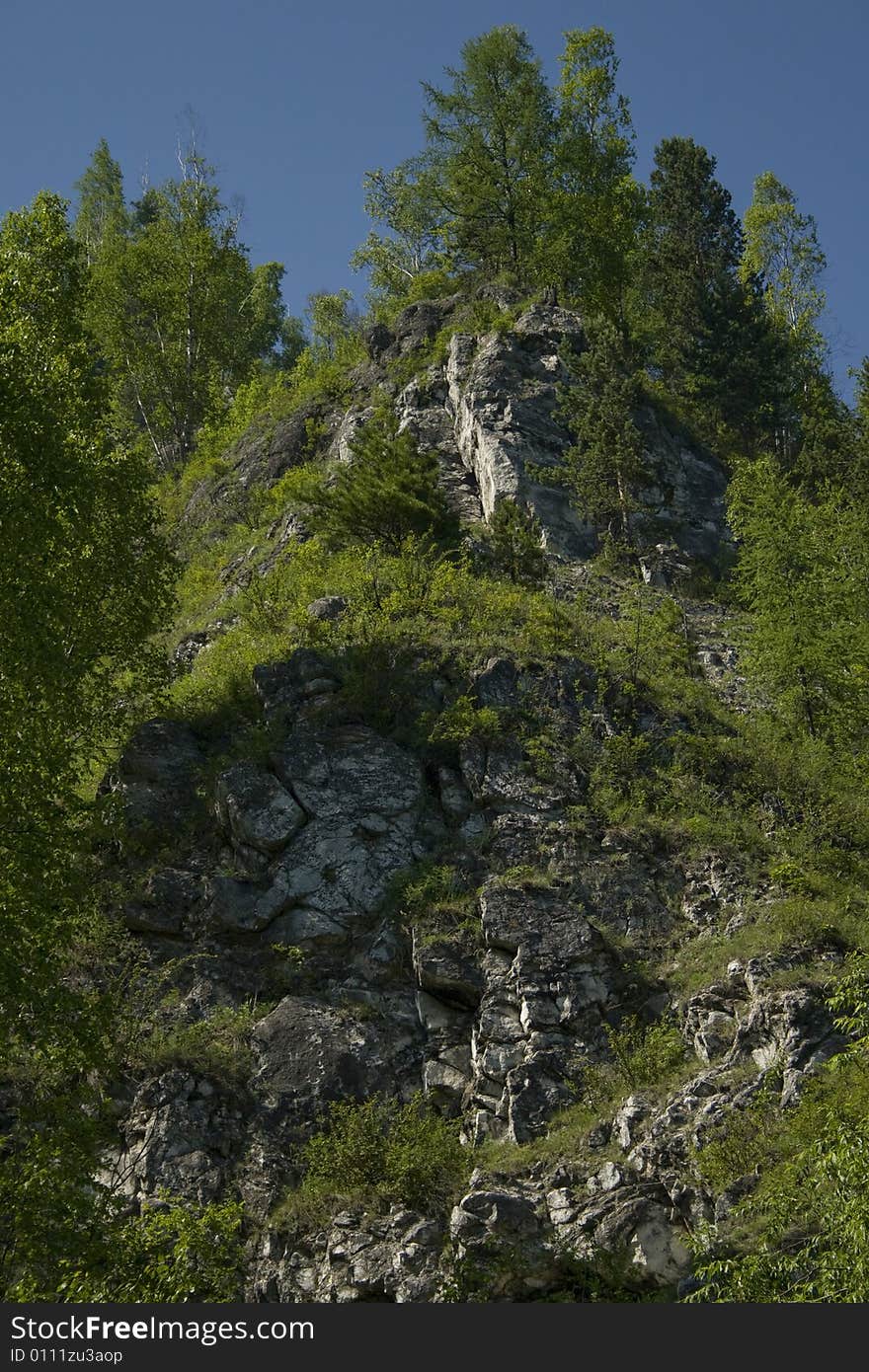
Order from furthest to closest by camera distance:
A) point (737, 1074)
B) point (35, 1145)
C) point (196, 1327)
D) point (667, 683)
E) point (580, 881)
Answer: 1. point (667, 683)
2. point (580, 881)
3. point (737, 1074)
4. point (35, 1145)
5. point (196, 1327)

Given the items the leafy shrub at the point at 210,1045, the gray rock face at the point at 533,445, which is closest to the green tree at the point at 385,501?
the gray rock face at the point at 533,445

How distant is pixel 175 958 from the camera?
17.2m

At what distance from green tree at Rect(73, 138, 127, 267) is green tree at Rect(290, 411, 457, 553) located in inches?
1259

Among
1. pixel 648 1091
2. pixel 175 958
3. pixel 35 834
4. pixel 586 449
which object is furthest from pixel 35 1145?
pixel 586 449

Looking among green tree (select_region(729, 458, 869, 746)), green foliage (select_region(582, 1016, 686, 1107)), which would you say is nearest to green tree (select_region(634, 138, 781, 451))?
green tree (select_region(729, 458, 869, 746))

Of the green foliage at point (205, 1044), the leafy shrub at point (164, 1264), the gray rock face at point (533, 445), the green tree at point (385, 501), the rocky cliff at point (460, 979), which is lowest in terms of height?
the leafy shrub at point (164, 1264)

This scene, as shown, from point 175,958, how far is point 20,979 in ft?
17.1

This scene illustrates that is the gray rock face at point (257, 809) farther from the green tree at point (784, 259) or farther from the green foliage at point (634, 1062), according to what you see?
the green tree at point (784, 259)

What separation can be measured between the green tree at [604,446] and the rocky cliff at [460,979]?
6.42m

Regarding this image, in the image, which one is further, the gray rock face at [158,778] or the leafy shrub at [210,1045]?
the gray rock face at [158,778]

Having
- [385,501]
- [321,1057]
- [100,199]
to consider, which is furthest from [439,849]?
[100,199]

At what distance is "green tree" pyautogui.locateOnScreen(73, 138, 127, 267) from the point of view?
177 feet

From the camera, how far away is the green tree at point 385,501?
82.6ft

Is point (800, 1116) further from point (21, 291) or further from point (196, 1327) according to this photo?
point (21, 291)
